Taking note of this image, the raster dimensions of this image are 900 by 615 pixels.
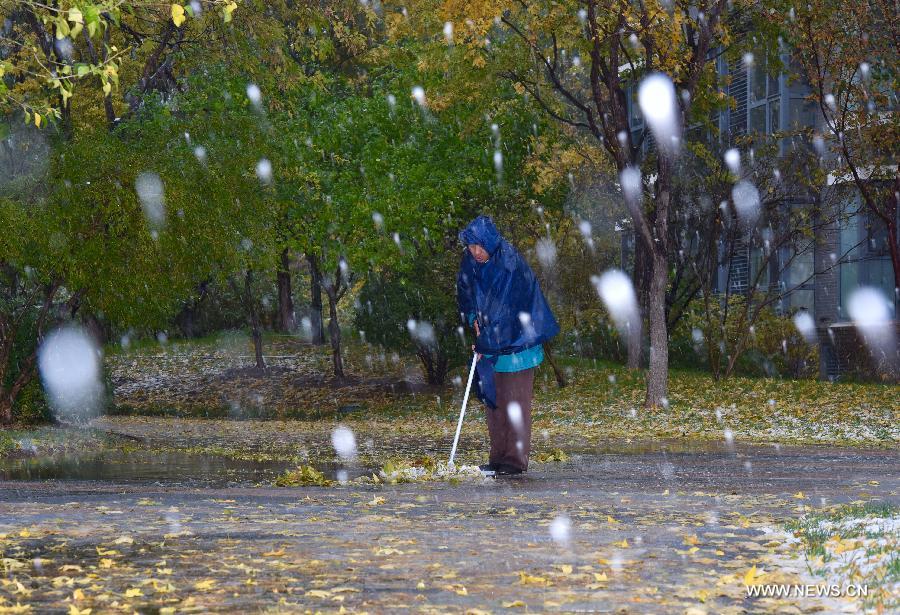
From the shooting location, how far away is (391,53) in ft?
103

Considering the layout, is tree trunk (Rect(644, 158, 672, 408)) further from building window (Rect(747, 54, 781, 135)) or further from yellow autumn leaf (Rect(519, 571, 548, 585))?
yellow autumn leaf (Rect(519, 571, 548, 585))

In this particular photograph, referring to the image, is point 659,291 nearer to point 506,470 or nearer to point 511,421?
point 506,470

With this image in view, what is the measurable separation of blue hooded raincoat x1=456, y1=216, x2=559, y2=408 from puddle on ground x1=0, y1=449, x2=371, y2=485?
1.92m

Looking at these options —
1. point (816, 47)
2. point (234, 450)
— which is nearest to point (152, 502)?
point (234, 450)

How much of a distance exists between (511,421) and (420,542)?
14.7 feet

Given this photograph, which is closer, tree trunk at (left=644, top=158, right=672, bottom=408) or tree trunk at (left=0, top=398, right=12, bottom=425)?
tree trunk at (left=0, top=398, right=12, bottom=425)

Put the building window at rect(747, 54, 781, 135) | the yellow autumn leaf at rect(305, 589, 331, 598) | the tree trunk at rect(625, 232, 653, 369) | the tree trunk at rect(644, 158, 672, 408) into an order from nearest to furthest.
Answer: the yellow autumn leaf at rect(305, 589, 331, 598) < the tree trunk at rect(644, 158, 672, 408) < the tree trunk at rect(625, 232, 653, 369) < the building window at rect(747, 54, 781, 135)

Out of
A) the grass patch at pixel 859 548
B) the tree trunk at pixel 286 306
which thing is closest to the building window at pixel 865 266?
the tree trunk at pixel 286 306

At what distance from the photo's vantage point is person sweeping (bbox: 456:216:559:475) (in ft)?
38.2

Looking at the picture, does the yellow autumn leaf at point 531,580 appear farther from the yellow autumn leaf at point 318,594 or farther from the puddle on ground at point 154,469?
the puddle on ground at point 154,469

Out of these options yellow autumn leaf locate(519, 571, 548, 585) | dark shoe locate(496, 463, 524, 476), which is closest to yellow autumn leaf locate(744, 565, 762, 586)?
yellow autumn leaf locate(519, 571, 548, 585)

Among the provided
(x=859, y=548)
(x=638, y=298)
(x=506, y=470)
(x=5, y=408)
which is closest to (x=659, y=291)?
(x=638, y=298)

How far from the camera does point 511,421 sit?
11656 millimetres

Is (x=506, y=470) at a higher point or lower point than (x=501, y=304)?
lower
